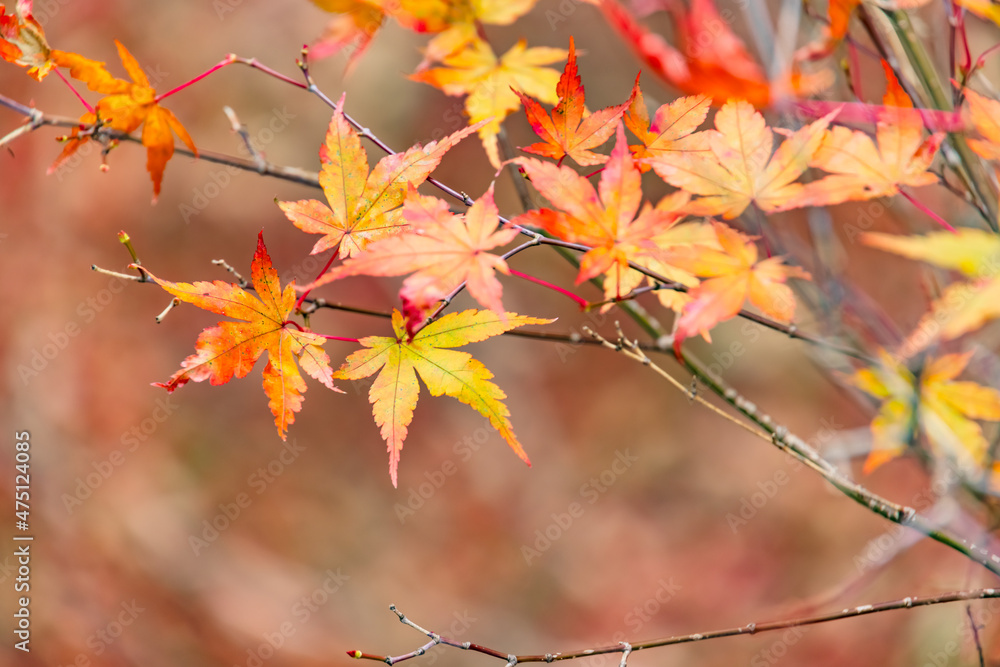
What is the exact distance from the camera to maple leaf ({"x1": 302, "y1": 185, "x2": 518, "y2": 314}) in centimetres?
54

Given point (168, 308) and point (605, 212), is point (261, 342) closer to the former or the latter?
point (168, 308)

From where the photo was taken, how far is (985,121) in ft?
1.94

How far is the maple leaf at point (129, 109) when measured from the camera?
0.64 meters

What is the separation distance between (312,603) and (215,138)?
1808 mm

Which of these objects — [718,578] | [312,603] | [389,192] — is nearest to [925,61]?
[389,192]

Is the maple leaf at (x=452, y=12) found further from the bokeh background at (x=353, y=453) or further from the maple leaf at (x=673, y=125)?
the bokeh background at (x=353, y=453)

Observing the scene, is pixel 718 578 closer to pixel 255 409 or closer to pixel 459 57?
pixel 255 409

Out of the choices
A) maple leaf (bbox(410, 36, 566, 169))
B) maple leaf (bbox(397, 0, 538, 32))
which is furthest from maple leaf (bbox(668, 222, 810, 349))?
maple leaf (bbox(397, 0, 538, 32))

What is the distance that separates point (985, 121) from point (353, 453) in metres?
2.13

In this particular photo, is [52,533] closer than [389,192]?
No

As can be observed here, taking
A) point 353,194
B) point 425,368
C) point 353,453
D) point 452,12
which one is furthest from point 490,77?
point 353,453

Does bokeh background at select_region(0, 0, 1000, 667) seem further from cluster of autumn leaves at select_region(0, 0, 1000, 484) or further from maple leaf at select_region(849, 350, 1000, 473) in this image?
cluster of autumn leaves at select_region(0, 0, 1000, 484)

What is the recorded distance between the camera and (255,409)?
2.27m

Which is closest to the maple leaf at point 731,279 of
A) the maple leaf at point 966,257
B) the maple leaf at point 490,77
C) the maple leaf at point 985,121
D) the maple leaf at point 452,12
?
the maple leaf at point 966,257
